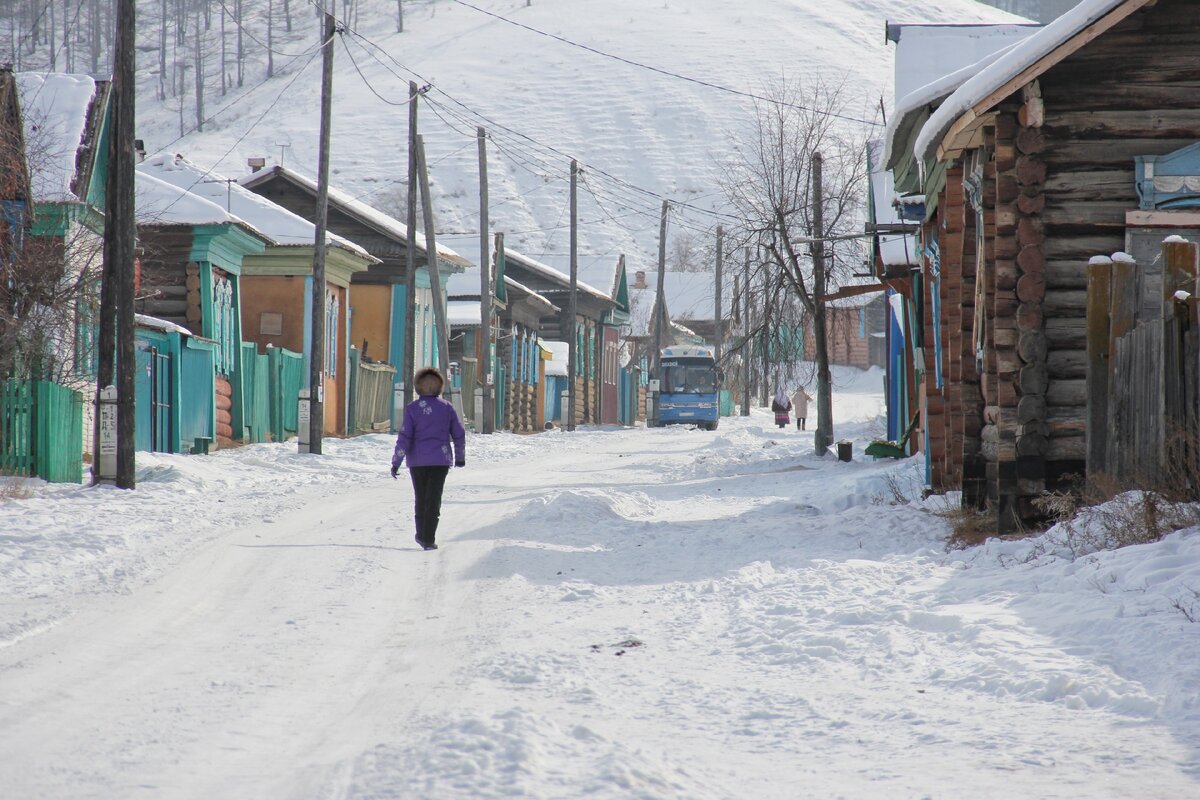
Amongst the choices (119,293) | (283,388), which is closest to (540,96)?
(283,388)

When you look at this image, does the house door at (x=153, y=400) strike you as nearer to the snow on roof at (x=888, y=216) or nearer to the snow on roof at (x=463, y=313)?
the snow on roof at (x=888, y=216)

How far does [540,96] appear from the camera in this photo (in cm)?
15162

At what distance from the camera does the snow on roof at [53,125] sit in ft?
65.8

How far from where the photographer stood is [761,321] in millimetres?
30797

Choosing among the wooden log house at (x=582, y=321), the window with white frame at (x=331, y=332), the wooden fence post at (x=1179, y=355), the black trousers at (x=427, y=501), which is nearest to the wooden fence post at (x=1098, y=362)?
the wooden fence post at (x=1179, y=355)

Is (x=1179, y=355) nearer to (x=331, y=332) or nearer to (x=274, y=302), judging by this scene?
(x=274, y=302)

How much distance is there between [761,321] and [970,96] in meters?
19.5

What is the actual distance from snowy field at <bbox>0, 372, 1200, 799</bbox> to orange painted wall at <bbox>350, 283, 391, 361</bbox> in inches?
946

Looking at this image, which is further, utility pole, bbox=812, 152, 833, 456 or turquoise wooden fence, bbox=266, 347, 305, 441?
turquoise wooden fence, bbox=266, 347, 305, 441

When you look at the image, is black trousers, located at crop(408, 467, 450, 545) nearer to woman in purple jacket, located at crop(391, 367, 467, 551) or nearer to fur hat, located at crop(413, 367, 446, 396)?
woman in purple jacket, located at crop(391, 367, 467, 551)

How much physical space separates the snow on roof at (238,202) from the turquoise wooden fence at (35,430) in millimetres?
12958

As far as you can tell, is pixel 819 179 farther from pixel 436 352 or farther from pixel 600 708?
pixel 600 708

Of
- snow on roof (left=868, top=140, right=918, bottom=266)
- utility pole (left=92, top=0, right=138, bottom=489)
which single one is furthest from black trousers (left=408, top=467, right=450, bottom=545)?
snow on roof (left=868, top=140, right=918, bottom=266)

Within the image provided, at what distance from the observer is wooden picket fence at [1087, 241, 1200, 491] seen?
8758 millimetres
